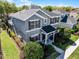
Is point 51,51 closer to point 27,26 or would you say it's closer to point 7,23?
point 27,26

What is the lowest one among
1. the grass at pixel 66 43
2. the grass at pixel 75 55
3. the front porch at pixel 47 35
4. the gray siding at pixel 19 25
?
the grass at pixel 66 43

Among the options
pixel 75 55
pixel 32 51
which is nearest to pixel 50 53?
pixel 75 55

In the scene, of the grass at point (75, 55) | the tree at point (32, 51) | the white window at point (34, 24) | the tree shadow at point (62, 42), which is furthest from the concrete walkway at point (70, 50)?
the white window at point (34, 24)

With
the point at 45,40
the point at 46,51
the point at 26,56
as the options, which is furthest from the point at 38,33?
the point at 26,56

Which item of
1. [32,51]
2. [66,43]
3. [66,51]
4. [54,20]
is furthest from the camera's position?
[54,20]

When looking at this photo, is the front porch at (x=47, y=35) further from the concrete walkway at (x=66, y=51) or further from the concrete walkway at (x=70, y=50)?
the concrete walkway at (x=70, y=50)

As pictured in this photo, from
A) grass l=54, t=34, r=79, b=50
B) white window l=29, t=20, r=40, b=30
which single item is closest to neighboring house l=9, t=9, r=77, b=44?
white window l=29, t=20, r=40, b=30

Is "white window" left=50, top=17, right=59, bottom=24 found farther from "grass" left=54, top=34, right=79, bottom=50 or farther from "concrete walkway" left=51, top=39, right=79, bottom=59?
"concrete walkway" left=51, top=39, right=79, bottom=59

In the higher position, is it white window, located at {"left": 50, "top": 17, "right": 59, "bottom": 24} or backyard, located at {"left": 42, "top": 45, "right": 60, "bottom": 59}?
white window, located at {"left": 50, "top": 17, "right": 59, "bottom": 24}

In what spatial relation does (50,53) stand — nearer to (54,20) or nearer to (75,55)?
(75,55)
